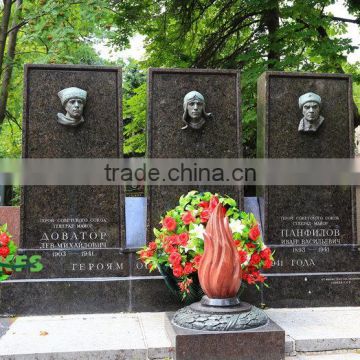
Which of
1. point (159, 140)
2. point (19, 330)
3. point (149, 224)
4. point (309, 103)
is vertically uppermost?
point (309, 103)

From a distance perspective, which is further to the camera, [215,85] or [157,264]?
[215,85]

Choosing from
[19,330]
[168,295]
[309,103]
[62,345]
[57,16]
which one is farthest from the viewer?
[57,16]

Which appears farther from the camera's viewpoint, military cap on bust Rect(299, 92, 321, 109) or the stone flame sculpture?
military cap on bust Rect(299, 92, 321, 109)

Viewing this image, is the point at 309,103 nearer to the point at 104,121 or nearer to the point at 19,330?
the point at 104,121

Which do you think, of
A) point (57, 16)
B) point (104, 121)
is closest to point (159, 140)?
point (104, 121)

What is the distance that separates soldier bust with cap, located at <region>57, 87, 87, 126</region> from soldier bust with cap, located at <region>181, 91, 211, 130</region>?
126cm

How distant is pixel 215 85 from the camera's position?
21.6 feet

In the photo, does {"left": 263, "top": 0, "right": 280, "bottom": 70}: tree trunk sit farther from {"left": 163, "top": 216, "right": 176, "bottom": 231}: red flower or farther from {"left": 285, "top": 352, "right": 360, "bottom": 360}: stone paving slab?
{"left": 285, "top": 352, "right": 360, "bottom": 360}: stone paving slab

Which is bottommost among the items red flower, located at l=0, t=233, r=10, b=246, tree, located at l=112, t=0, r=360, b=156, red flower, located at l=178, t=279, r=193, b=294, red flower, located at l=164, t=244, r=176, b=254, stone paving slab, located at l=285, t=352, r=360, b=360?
stone paving slab, located at l=285, t=352, r=360, b=360

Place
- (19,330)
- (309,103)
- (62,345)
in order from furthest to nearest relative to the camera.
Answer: (309,103), (19,330), (62,345)

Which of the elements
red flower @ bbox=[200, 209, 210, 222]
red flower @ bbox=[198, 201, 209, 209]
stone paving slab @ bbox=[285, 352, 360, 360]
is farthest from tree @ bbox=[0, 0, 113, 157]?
stone paving slab @ bbox=[285, 352, 360, 360]

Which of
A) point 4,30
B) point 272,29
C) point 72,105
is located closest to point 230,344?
point 72,105

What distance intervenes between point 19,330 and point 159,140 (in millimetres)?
2741

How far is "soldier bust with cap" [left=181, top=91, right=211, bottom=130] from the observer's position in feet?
20.6
